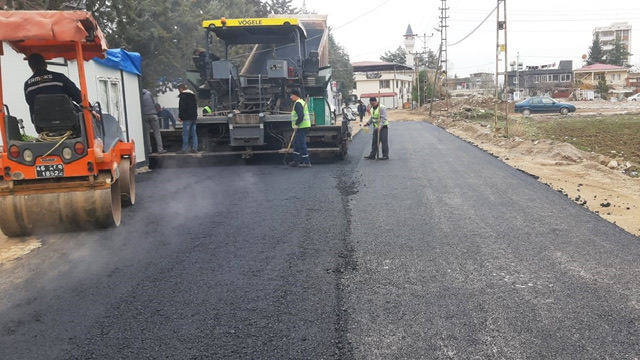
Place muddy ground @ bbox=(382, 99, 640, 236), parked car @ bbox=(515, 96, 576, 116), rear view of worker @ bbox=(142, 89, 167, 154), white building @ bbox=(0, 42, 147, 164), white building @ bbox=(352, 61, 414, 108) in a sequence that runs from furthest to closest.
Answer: white building @ bbox=(352, 61, 414, 108), parked car @ bbox=(515, 96, 576, 116), rear view of worker @ bbox=(142, 89, 167, 154), white building @ bbox=(0, 42, 147, 164), muddy ground @ bbox=(382, 99, 640, 236)

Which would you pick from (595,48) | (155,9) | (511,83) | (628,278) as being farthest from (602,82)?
(628,278)

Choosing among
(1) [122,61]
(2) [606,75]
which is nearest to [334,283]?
(1) [122,61]

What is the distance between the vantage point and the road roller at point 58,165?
5867 mm

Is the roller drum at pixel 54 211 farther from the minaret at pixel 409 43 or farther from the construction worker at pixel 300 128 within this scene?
the minaret at pixel 409 43

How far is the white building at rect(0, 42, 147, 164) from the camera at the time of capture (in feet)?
26.8

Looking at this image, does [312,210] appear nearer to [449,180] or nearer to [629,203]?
[449,180]

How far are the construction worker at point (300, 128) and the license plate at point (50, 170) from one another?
574cm

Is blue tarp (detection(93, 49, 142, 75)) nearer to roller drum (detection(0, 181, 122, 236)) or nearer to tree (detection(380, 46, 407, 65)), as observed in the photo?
roller drum (detection(0, 181, 122, 236))

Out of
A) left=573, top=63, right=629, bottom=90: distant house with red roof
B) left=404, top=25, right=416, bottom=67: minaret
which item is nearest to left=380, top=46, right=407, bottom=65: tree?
left=404, top=25, right=416, bottom=67: minaret

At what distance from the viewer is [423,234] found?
6.01 meters

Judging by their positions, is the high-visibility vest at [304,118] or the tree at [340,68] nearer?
the high-visibility vest at [304,118]

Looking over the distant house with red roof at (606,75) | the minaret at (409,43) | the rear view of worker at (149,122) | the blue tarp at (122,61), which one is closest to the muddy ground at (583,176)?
the rear view of worker at (149,122)

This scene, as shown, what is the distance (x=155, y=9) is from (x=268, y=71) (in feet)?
31.7

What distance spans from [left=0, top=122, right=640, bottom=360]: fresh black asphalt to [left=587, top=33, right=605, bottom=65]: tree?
100354 mm
